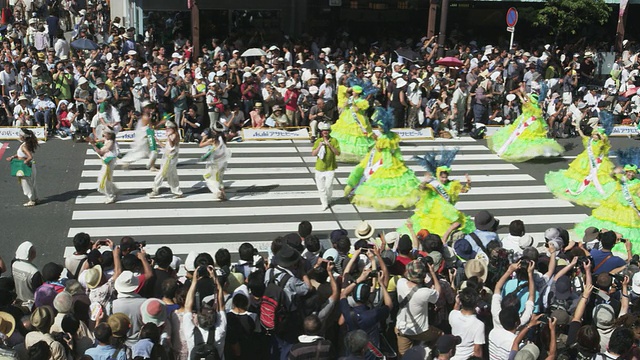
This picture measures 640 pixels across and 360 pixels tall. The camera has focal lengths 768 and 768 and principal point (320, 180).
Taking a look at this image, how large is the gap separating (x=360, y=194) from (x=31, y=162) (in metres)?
5.94

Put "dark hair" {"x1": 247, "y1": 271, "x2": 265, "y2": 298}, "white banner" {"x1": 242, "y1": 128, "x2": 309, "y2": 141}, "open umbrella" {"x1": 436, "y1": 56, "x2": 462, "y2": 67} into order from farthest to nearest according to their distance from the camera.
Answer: "open umbrella" {"x1": 436, "y1": 56, "x2": 462, "y2": 67} → "white banner" {"x1": 242, "y1": 128, "x2": 309, "y2": 141} → "dark hair" {"x1": 247, "y1": 271, "x2": 265, "y2": 298}

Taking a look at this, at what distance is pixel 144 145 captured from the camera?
50.2 feet

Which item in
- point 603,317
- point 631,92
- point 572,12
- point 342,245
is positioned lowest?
point 603,317

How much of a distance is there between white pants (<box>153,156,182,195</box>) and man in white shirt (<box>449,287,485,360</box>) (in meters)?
8.00

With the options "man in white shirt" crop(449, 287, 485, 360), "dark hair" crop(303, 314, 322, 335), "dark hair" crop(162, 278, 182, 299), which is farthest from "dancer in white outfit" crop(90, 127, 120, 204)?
"man in white shirt" crop(449, 287, 485, 360)

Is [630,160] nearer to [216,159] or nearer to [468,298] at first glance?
[468,298]

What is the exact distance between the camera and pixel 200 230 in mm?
13305

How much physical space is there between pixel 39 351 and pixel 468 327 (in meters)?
3.90

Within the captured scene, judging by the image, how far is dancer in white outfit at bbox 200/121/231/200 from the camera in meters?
14.2

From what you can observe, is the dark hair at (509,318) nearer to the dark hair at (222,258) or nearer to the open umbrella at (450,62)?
the dark hair at (222,258)

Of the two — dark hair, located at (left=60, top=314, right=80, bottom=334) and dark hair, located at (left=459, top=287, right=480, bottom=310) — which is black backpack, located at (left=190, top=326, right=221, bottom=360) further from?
dark hair, located at (left=459, top=287, right=480, bottom=310)

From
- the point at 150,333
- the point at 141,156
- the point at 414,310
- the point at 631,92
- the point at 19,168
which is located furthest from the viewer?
the point at 631,92

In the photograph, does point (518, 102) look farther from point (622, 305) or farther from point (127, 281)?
point (127, 281)

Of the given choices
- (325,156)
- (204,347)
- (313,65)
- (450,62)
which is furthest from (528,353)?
(450,62)
